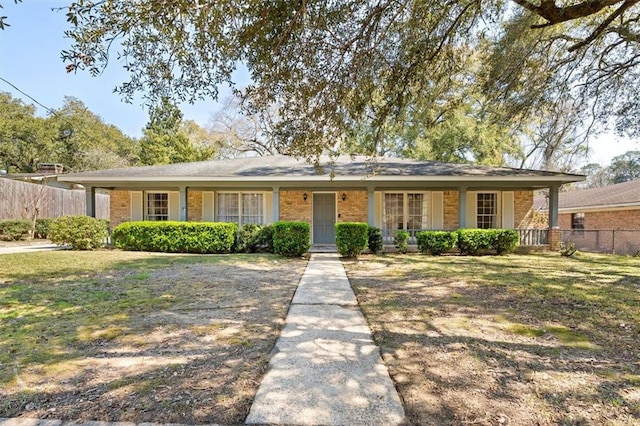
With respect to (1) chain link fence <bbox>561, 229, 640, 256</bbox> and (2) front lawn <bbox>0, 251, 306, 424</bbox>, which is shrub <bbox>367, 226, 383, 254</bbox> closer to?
(2) front lawn <bbox>0, 251, 306, 424</bbox>

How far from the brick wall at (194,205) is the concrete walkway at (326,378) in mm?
11047

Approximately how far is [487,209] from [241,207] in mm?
10307

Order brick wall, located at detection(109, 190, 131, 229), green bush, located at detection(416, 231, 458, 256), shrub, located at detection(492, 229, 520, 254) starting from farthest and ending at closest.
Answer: brick wall, located at detection(109, 190, 131, 229) < shrub, located at detection(492, 229, 520, 254) < green bush, located at detection(416, 231, 458, 256)

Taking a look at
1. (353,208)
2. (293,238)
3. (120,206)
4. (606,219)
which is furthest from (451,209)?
(120,206)

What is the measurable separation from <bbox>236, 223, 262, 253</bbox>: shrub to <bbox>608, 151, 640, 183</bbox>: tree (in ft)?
161

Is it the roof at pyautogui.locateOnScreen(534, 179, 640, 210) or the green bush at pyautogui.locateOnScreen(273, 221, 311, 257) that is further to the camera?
the roof at pyautogui.locateOnScreen(534, 179, 640, 210)

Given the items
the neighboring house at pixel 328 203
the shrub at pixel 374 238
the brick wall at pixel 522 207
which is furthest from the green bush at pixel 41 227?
the brick wall at pixel 522 207

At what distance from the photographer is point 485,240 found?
1261 centimetres

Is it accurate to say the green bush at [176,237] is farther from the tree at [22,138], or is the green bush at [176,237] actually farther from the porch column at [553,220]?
the tree at [22,138]

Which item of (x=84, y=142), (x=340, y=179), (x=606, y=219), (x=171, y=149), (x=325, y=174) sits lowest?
(x=606, y=219)

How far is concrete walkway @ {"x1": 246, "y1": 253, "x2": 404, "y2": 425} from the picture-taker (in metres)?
2.39

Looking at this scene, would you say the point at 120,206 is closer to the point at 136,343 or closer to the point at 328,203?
the point at 328,203

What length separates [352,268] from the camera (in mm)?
9297

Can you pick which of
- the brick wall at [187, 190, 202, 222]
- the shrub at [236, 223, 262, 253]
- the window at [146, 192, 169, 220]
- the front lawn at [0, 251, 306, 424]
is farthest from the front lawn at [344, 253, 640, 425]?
the window at [146, 192, 169, 220]
